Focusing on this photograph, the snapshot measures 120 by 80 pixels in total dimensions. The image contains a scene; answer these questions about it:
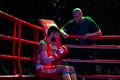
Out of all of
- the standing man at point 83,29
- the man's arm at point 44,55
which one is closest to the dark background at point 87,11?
the standing man at point 83,29

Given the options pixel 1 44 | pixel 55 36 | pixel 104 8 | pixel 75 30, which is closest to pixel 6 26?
pixel 1 44

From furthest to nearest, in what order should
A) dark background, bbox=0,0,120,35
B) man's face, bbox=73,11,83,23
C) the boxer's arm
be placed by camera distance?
dark background, bbox=0,0,120,35
man's face, bbox=73,11,83,23
the boxer's arm

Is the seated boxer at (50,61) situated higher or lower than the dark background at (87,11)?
lower

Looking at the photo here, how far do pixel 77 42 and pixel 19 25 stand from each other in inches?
75.5

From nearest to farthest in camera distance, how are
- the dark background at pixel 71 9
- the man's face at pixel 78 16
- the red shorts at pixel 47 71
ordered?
1. the red shorts at pixel 47 71
2. the man's face at pixel 78 16
3. the dark background at pixel 71 9

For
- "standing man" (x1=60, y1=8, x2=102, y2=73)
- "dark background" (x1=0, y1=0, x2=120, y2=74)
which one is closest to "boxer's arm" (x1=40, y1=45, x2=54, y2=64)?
"standing man" (x1=60, y1=8, x2=102, y2=73)

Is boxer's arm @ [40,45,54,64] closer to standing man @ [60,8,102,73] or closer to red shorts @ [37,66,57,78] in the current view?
red shorts @ [37,66,57,78]

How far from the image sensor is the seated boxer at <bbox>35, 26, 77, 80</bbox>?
800 cm

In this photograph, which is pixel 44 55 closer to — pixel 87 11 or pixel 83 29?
pixel 83 29

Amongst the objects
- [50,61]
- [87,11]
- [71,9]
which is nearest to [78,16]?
[50,61]

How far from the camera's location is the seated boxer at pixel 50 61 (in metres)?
8.00

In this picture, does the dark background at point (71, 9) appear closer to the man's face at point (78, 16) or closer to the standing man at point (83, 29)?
the standing man at point (83, 29)

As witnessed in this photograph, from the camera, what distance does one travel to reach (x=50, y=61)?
801cm

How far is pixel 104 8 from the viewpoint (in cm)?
1706
